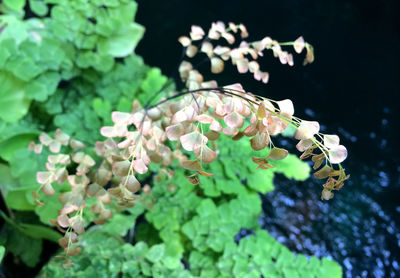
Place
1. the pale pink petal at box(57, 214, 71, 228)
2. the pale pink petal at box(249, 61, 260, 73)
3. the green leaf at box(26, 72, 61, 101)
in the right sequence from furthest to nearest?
1. the green leaf at box(26, 72, 61, 101)
2. the pale pink petal at box(249, 61, 260, 73)
3. the pale pink petal at box(57, 214, 71, 228)

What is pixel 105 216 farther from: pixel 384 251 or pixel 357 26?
pixel 357 26

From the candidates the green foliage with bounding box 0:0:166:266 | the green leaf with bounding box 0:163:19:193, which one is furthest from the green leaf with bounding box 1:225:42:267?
the green leaf with bounding box 0:163:19:193

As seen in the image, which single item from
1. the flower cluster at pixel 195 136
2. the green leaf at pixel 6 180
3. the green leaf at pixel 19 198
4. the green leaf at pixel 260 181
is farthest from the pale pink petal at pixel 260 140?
the green leaf at pixel 6 180

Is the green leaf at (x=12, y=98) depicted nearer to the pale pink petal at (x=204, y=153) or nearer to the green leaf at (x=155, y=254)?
the green leaf at (x=155, y=254)

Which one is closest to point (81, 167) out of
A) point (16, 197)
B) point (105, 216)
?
point (105, 216)

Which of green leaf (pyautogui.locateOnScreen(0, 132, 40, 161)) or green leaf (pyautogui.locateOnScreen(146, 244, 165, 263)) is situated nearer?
green leaf (pyautogui.locateOnScreen(146, 244, 165, 263))

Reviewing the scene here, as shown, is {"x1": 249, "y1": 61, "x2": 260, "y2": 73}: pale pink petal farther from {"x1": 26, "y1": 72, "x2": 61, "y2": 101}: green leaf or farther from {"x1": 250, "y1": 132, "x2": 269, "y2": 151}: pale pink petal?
{"x1": 26, "y1": 72, "x2": 61, "y2": 101}: green leaf
